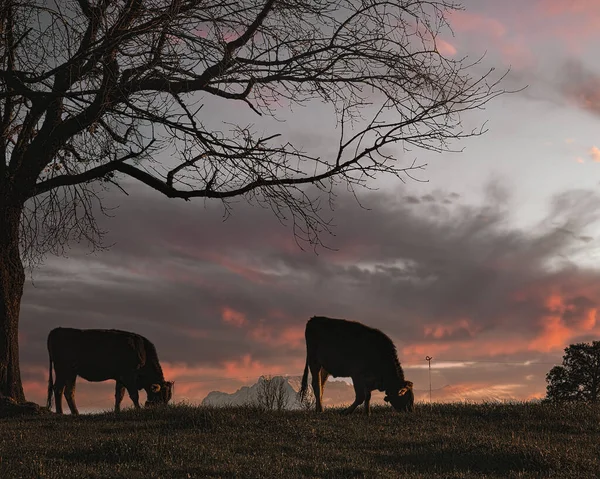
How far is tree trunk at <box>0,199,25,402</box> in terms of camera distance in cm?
1814

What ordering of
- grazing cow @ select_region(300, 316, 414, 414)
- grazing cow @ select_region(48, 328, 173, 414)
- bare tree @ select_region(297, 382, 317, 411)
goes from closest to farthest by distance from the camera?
grazing cow @ select_region(300, 316, 414, 414), bare tree @ select_region(297, 382, 317, 411), grazing cow @ select_region(48, 328, 173, 414)

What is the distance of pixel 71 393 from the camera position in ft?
69.6

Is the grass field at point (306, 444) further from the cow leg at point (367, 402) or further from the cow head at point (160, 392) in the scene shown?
the cow head at point (160, 392)

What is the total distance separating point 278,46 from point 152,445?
7.10 m

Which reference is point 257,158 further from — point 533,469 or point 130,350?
point 130,350

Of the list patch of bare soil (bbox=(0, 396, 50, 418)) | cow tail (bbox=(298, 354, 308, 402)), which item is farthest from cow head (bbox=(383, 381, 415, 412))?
patch of bare soil (bbox=(0, 396, 50, 418))

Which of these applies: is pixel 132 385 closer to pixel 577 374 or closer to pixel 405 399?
pixel 405 399

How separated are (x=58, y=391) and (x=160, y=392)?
9.47 feet

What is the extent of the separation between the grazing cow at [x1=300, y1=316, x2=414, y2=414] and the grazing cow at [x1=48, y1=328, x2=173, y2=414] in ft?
17.3

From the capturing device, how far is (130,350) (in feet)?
71.1

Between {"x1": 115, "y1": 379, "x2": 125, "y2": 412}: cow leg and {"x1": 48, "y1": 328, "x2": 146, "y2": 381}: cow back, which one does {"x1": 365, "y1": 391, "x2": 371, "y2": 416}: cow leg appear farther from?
{"x1": 115, "y1": 379, "x2": 125, "y2": 412}: cow leg

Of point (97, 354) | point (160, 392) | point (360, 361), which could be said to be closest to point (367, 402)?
point (360, 361)

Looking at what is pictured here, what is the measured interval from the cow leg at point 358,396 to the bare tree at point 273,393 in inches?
83.1

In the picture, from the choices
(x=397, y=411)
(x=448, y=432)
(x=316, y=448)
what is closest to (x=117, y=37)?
(x=316, y=448)
